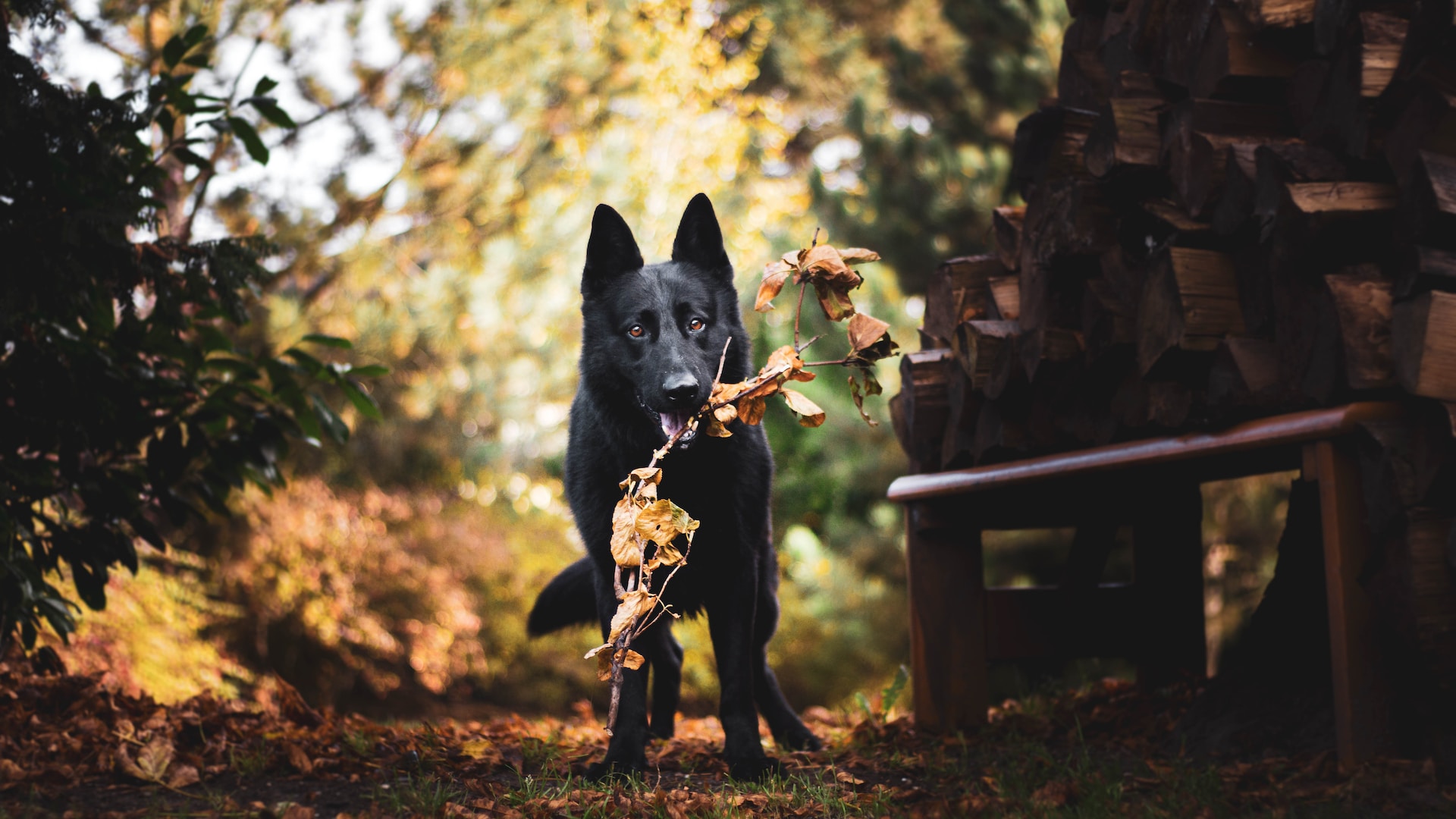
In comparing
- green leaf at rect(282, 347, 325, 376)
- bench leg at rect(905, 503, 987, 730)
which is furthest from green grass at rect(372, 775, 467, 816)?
bench leg at rect(905, 503, 987, 730)

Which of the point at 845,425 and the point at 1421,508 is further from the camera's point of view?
the point at 845,425

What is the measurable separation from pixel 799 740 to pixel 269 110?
2.54 metres

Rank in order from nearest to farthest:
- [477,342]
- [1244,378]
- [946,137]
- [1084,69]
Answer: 1. [1244,378]
2. [1084,69]
3. [946,137]
4. [477,342]

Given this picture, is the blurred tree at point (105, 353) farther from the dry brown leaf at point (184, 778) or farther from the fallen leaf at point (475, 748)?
the fallen leaf at point (475, 748)

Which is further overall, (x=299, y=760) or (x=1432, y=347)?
(x=299, y=760)

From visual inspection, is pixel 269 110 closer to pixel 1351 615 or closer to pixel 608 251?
pixel 608 251

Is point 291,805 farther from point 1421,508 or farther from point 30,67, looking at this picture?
point 1421,508

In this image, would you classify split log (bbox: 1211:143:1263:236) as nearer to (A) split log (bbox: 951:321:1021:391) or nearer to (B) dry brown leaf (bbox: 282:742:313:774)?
(A) split log (bbox: 951:321:1021:391)

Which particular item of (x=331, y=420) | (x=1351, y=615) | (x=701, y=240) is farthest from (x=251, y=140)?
(x=1351, y=615)

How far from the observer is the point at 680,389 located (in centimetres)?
239

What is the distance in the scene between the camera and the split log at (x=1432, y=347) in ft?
6.55

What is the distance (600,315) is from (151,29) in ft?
13.0

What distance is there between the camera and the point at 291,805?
6.73 feet

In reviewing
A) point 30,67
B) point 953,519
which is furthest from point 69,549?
point 953,519
